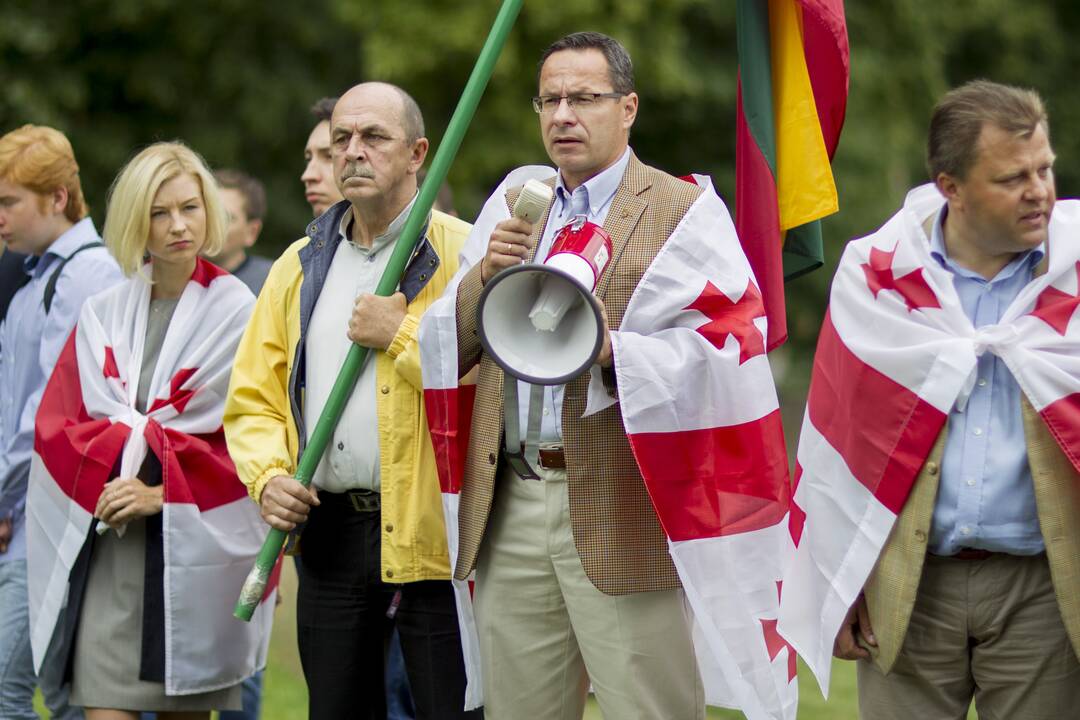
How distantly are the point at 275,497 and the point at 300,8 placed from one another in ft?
35.1

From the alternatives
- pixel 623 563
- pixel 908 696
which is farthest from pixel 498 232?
pixel 908 696

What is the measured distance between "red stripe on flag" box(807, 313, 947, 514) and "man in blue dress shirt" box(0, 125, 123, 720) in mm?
2837

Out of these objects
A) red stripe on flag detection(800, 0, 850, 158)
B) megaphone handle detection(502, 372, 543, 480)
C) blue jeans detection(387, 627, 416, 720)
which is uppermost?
red stripe on flag detection(800, 0, 850, 158)

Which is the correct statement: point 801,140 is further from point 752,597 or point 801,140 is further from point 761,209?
point 752,597

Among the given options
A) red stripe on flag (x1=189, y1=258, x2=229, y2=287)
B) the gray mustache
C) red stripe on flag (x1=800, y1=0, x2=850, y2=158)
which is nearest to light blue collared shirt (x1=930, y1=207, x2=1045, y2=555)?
red stripe on flag (x1=800, y1=0, x2=850, y2=158)

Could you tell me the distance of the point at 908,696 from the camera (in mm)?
3791

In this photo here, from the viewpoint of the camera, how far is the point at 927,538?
11.9ft

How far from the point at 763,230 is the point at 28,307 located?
2743mm

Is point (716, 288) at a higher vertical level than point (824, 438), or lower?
higher

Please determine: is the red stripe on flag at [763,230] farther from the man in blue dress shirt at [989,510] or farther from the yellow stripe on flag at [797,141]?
the man in blue dress shirt at [989,510]

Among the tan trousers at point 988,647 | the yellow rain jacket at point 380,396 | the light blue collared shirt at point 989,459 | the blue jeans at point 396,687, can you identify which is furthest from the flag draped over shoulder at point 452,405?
the blue jeans at point 396,687

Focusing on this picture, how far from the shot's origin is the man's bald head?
15.1ft

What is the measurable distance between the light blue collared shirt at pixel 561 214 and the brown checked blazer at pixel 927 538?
901 mm

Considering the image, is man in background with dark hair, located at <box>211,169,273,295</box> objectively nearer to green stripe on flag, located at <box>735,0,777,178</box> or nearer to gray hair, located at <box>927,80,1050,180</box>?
green stripe on flag, located at <box>735,0,777,178</box>
